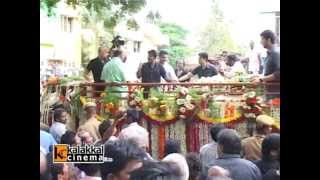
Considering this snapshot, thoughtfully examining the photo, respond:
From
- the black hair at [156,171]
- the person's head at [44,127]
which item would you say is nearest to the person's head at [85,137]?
the person's head at [44,127]

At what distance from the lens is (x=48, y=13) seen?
11.4 ft

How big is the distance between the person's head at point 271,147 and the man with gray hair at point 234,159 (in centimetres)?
12

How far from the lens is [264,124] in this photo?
11.1 ft

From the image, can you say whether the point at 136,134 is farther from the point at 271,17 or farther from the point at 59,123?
the point at 271,17

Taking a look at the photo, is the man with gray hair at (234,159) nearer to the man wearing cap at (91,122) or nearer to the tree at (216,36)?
the tree at (216,36)

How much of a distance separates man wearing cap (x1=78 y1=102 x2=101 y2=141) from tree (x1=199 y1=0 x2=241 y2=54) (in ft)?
2.84

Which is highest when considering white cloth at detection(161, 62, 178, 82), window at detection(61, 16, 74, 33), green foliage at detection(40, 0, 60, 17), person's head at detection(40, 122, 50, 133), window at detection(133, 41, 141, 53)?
green foliage at detection(40, 0, 60, 17)

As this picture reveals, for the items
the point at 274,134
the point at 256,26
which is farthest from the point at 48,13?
the point at 274,134

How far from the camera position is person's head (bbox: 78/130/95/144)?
3461 mm

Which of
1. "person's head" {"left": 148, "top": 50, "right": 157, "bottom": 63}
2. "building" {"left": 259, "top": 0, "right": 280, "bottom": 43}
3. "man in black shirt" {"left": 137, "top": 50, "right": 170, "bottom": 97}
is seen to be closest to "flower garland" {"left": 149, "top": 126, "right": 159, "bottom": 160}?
"man in black shirt" {"left": 137, "top": 50, "right": 170, "bottom": 97}

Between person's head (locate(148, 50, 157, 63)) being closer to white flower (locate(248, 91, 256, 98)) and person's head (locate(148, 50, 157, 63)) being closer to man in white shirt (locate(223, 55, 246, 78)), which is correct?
man in white shirt (locate(223, 55, 246, 78))
